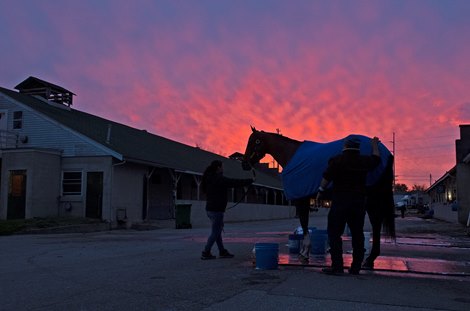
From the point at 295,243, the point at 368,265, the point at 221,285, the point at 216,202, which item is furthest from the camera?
the point at 216,202

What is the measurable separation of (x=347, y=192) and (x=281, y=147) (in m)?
2.26

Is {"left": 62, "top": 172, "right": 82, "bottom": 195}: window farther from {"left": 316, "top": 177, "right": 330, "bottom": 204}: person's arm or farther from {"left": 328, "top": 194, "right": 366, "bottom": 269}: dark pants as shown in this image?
{"left": 328, "top": 194, "right": 366, "bottom": 269}: dark pants

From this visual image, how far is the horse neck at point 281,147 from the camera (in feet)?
31.0

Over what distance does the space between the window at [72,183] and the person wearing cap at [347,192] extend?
21.2m

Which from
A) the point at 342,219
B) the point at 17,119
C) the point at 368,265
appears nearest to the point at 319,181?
the point at 342,219

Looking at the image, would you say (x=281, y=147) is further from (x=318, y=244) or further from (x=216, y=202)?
(x=318, y=244)

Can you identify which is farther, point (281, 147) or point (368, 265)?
point (281, 147)

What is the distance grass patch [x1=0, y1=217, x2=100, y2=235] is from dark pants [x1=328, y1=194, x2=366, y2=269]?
17341 mm

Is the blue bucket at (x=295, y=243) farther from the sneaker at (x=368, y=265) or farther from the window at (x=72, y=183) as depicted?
the window at (x=72, y=183)

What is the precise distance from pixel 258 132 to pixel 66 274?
440 cm

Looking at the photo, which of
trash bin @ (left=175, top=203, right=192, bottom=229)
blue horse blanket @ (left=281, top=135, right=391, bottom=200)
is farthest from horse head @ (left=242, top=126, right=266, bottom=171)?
trash bin @ (left=175, top=203, right=192, bottom=229)

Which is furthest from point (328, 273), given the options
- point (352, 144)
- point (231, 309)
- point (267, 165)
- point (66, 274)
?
point (267, 165)

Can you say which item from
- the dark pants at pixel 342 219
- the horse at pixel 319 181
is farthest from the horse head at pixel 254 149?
the dark pants at pixel 342 219

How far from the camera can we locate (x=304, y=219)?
29.0 feet
